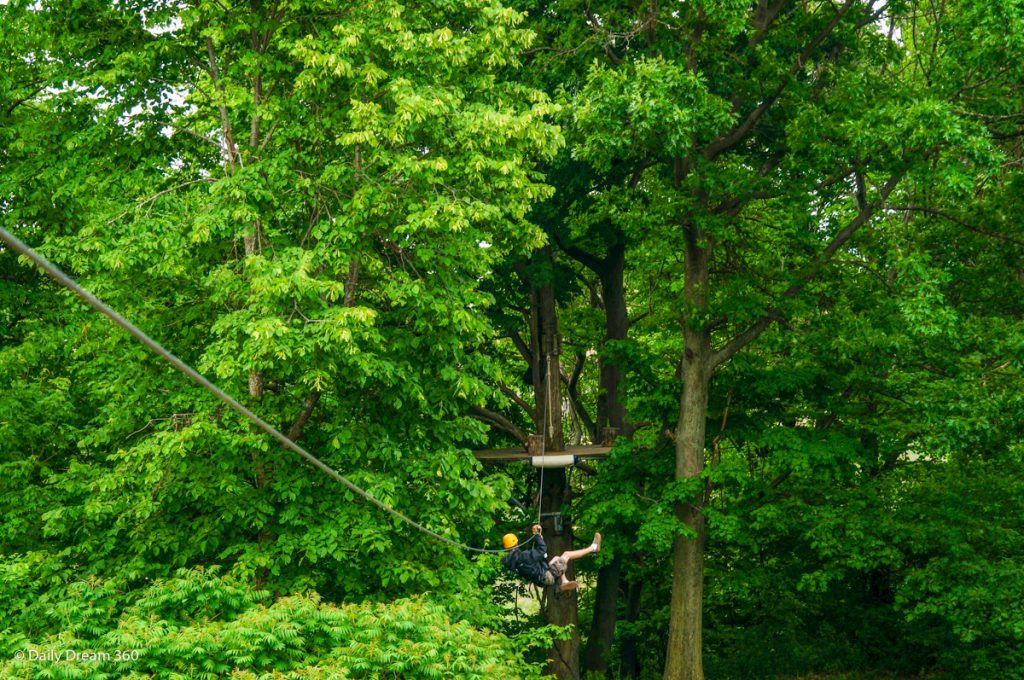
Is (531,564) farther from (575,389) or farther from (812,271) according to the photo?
(575,389)

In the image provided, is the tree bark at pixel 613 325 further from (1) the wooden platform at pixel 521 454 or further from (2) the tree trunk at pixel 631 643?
(2) the tree trunk at pixel 631 643

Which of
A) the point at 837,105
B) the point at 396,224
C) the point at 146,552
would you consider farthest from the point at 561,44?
the point at 146,552

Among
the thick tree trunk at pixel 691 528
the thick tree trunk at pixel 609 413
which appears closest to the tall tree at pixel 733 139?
the thick tree trunk at pixel 691 528

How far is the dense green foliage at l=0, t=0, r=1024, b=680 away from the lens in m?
12.9

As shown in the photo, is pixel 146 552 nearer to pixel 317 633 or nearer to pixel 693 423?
pixel 317 633

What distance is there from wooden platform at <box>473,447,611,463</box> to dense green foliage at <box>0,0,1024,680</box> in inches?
28.2

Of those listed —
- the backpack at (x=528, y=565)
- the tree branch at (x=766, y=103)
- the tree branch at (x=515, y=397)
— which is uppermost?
the tree branch at (x=766, y=103)

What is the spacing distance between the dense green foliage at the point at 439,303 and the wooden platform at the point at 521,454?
717mm

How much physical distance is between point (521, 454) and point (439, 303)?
7.51 metres

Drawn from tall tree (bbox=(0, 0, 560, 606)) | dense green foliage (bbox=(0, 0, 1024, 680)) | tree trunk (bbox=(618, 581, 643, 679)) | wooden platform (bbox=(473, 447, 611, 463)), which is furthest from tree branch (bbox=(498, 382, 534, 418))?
tall tree (bbox=(0, 0, 560, 606))

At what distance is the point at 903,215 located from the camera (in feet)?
69.9

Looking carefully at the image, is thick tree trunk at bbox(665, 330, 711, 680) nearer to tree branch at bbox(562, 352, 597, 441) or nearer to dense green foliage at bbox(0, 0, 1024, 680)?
dense green foliage at bbox(0, 0, 1024, 680)

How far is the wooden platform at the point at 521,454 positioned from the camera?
20250mm

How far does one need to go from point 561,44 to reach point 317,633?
11620mm
